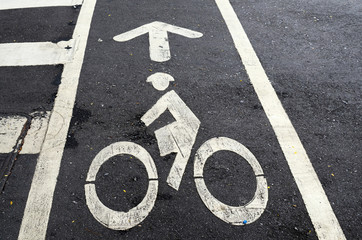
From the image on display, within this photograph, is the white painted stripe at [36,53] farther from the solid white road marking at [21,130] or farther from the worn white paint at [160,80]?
the worn white paint at [160,80]

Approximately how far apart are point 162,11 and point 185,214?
439cm

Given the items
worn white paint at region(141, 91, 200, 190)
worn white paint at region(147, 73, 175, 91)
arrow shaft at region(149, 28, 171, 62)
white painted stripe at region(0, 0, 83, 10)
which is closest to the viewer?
worn white paint at region(141, 91, 200, 190)

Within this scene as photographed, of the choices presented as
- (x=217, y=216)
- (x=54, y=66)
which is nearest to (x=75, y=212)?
(x=217, y=216)

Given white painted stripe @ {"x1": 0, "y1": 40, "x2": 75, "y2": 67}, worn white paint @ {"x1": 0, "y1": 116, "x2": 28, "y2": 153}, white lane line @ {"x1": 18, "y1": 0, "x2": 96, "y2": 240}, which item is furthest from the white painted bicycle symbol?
white painted stripe @ {"x1": 0, "y1": 40, "x2": 75, "y2": 67}

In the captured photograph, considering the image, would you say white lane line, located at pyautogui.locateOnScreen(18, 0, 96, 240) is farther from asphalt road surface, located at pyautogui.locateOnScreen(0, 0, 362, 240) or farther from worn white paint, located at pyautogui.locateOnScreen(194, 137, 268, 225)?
worn white paint, located at pyautogui.locateOnScreen(194, 137, 268, 225)

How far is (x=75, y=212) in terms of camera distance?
2.84 m

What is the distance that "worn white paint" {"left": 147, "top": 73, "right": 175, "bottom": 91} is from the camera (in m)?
4.23

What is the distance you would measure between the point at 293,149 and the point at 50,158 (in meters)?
2.83

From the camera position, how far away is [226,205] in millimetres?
2955

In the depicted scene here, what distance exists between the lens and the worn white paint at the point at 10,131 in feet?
11.1

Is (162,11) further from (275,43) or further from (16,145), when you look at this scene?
(16,145)

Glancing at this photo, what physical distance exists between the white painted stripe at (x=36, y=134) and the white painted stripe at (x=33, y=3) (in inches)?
131

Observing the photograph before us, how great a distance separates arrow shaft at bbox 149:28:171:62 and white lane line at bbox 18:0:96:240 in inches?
45.5

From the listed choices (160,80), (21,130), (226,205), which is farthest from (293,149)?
(21,130)
